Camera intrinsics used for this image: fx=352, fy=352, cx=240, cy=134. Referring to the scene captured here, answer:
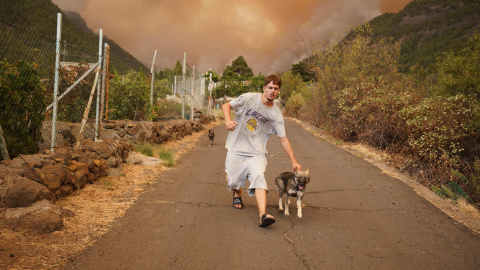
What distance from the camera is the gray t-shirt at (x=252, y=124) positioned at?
5.28m

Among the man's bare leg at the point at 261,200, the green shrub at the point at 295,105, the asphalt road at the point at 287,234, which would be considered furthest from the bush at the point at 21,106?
the green shrub at the point at 295,105

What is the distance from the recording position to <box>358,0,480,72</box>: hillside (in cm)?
7569

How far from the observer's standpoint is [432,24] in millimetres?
107938

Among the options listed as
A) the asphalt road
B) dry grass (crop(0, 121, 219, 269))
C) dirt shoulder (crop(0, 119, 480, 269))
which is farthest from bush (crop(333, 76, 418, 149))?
dry grass (crop(0, 121, 219, 269))

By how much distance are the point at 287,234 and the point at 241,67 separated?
317 ft

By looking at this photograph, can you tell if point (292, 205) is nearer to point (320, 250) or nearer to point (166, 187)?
point (320, 250)

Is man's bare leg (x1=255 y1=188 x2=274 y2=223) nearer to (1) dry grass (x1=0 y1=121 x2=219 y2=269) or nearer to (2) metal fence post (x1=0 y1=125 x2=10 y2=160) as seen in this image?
(1) dry grass (x1=0 y1=121 x2=219 y2=269)

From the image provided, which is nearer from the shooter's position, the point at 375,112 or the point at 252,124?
the point at 252,124

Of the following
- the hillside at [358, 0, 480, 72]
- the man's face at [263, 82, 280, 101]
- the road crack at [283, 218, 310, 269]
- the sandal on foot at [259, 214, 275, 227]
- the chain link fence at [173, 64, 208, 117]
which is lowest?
the road crack at [283, 218, 310, 269]

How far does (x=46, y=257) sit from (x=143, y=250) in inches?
39.0

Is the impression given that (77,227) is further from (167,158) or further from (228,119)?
(167,158)

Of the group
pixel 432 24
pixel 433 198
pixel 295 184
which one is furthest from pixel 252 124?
pixel 432 24

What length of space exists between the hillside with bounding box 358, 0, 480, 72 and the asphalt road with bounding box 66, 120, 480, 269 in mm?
65414

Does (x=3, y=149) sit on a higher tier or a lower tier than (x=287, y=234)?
higher
